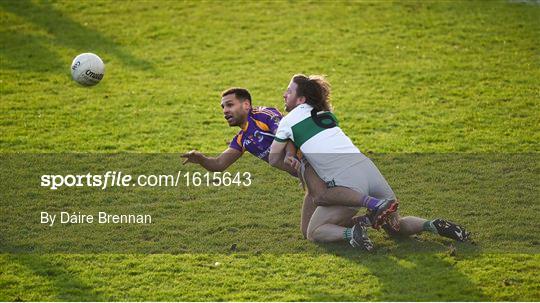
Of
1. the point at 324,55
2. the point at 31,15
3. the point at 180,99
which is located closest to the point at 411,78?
the point at 324,55

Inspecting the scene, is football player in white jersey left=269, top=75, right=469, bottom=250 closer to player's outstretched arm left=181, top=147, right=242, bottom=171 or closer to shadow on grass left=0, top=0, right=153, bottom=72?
player's outstretched arm left=181, top=147, right=242, bottom=171

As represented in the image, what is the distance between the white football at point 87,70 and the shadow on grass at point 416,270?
188 inches

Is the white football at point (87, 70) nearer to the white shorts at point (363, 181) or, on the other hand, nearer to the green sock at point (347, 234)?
the white shorts at point (363, 181)

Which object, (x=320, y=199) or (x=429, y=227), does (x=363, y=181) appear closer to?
(x=320, y=199)

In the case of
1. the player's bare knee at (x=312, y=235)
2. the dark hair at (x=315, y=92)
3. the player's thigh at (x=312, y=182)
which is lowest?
the player's bare knee at (x=312, y=235)

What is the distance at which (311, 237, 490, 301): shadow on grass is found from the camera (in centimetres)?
805

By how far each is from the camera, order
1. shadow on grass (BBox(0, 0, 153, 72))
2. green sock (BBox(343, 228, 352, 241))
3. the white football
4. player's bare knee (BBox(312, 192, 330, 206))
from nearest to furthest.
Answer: green sock (BBox(343, 228, 352, 241)) → player's bare knee (BBox(312, 192, 330, 206)) → the white football → shadow on grass (BBox(0, 0, 153, 72))

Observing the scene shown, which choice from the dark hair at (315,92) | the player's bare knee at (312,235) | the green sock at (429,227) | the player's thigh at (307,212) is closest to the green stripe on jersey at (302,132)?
the dark hair at (315,92)

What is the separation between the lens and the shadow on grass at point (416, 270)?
317 inches

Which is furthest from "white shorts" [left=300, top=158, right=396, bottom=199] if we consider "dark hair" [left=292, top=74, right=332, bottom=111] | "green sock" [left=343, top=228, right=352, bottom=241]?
"dark hair" [left=292, top=74, right=332, bottom=111]

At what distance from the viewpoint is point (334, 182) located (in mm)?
9266

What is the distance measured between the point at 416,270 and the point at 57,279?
142 inches

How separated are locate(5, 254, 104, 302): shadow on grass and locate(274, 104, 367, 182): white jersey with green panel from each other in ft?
8.45

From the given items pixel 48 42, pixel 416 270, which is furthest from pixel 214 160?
pixel 48 42
